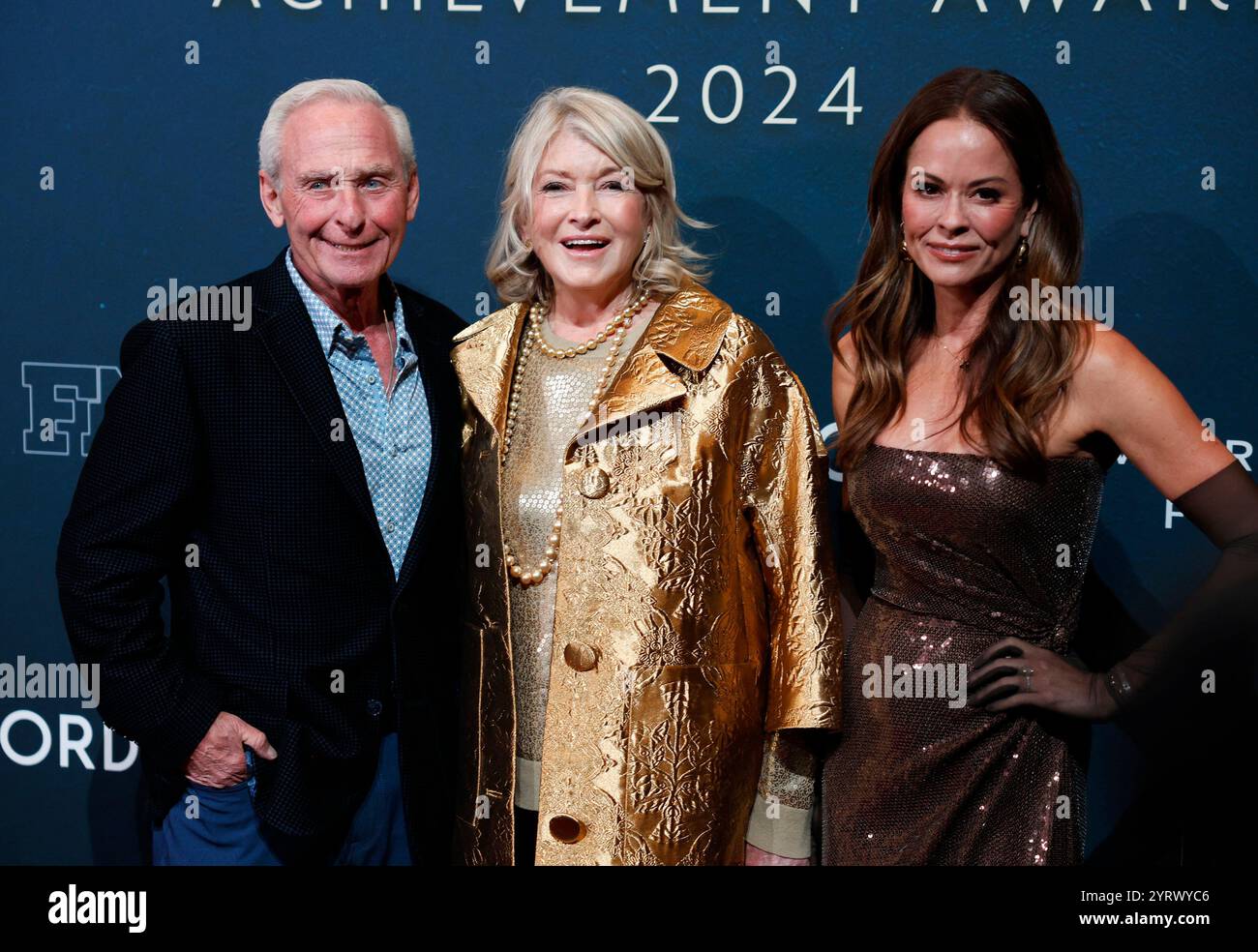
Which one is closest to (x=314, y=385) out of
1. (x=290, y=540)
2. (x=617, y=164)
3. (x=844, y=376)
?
(x=290, y=540)

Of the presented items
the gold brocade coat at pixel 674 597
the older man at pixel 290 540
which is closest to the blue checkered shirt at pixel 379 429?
the older man at pixel 290 540

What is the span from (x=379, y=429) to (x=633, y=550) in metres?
0.50

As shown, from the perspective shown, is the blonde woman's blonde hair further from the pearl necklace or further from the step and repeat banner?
the step and repeat banner

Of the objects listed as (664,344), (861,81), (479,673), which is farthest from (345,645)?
(861,81)

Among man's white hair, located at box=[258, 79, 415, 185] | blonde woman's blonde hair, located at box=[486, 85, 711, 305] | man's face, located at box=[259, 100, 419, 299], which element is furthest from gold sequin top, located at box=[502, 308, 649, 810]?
man's white hair, located at box=[258, 79, 415, 185]

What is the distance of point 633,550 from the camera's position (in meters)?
2.13

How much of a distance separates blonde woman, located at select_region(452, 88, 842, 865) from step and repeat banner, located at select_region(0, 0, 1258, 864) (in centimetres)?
66

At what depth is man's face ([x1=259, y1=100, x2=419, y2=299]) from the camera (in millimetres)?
2248

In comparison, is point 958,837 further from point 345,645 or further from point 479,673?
point 345,645

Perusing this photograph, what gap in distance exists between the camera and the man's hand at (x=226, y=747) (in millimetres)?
2197

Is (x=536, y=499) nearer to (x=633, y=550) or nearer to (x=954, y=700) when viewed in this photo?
(x=633, y=550)

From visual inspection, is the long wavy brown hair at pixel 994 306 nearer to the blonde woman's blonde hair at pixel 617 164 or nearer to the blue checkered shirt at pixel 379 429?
the blonde woman's blonde hair at pixel 617 164

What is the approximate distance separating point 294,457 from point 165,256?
1.03 m

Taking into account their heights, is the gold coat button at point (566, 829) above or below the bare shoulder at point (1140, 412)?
below
